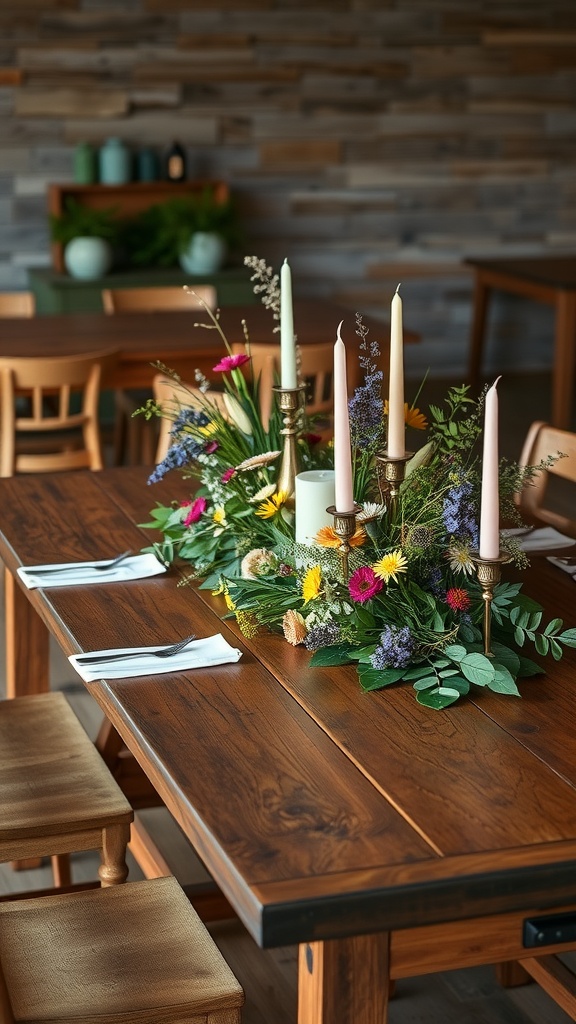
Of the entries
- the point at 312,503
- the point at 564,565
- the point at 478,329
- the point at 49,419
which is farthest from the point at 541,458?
the point at 478,329

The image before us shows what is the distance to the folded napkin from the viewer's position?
7.04 feet

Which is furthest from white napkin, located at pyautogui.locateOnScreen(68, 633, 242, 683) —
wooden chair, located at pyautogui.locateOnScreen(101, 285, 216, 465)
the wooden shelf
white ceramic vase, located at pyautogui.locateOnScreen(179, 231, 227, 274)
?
the wooden shelf

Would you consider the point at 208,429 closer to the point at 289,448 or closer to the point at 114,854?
the point at 289,448

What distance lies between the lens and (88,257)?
6.61 m

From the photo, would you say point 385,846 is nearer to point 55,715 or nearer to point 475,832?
point 475,832

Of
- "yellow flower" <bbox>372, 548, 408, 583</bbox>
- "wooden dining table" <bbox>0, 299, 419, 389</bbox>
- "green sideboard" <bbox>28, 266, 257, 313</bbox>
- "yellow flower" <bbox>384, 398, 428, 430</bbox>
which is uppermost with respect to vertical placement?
"yellow flower" <bbox>384, 398, 428, 430</bbox>

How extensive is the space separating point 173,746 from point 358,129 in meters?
6.47

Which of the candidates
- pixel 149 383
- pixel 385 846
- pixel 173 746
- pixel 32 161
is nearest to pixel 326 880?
pixel 385 846

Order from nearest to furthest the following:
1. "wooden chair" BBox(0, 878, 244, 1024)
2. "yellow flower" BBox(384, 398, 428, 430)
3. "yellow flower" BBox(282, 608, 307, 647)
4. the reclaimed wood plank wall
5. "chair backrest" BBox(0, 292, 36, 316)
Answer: "wooden chair" BBox(0, 878, 244, 1024) < "yellow flower" BBox(282, 608, 307, 647) < "yellow flower" BBox(384, 398, 428, 430) < "chair backrest" BBox(0, 292, 36, 316) < the reclaimed wood plank wall

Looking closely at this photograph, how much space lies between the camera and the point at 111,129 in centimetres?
711

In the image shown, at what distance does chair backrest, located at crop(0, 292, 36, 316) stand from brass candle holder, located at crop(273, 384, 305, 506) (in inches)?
143

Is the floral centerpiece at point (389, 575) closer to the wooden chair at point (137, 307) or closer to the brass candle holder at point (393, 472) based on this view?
the brass candle holder at point (393, 472)

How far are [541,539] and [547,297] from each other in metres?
4.56

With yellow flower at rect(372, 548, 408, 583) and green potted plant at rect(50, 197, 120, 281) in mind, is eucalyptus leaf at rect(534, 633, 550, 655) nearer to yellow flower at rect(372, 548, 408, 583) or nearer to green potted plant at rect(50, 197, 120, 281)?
yellow flower at rect(372, 548, 408, 583)
